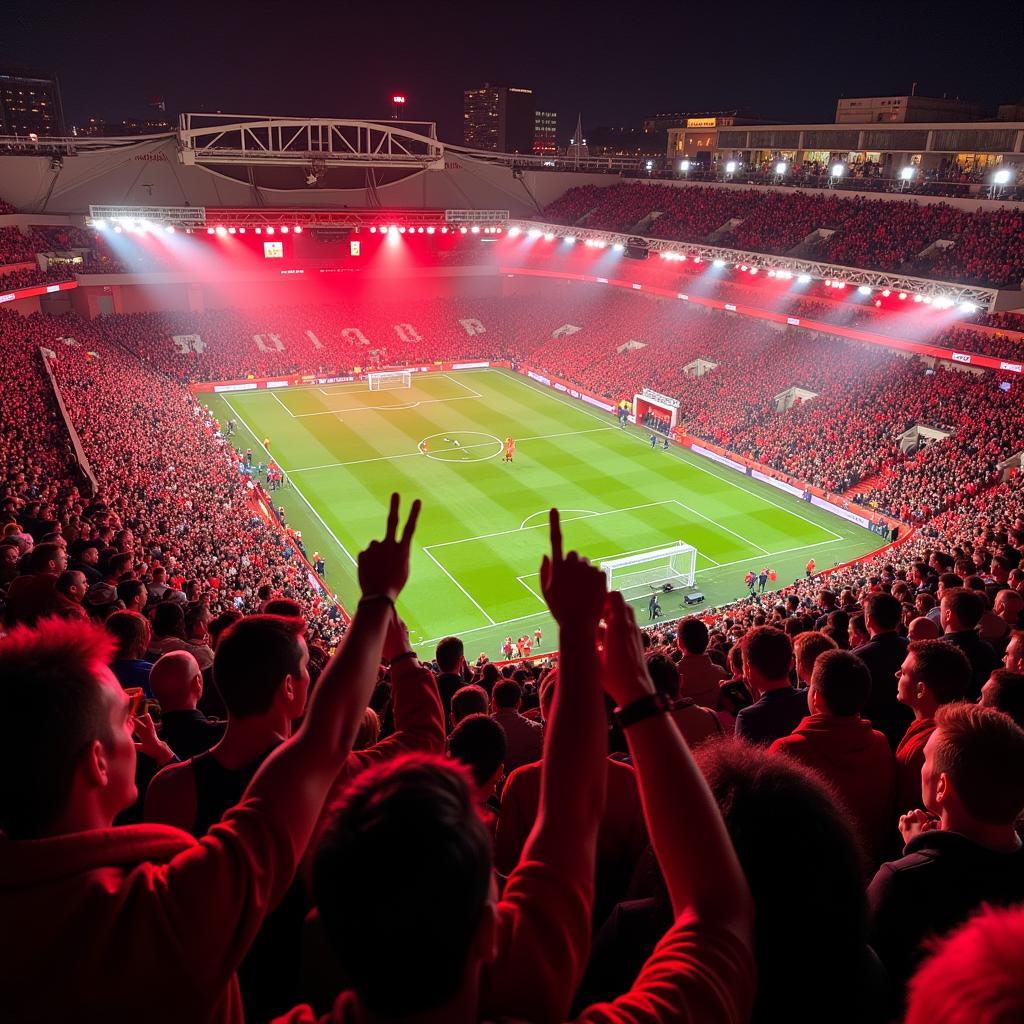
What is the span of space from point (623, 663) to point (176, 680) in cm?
367

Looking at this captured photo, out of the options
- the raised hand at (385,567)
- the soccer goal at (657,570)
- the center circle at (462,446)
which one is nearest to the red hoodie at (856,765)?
the raised hand at (385,567)

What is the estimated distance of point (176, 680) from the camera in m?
4.99

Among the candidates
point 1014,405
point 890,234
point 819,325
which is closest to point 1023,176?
point 890,234

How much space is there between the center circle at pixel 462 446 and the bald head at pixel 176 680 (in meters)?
34.1

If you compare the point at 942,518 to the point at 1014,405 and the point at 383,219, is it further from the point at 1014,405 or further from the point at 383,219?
the point at 383,219

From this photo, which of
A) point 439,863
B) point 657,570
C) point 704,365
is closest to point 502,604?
point 657,570

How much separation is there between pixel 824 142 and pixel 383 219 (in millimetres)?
37449

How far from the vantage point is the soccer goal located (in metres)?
27.3

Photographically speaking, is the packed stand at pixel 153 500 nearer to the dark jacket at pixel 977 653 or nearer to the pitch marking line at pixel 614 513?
the pitch marking line at pixel 614 513

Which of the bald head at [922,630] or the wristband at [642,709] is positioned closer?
the wristband at [642,709]

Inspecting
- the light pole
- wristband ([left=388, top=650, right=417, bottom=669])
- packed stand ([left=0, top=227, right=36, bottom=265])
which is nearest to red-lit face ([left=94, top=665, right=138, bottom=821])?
wristband ([left=388, top=650, right=417, bottom=669])

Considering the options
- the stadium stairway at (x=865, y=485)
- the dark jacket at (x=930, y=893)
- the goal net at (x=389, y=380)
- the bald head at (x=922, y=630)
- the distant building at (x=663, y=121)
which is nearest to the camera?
the dark jacket at (x=930, y=893)

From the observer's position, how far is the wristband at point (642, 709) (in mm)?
2113

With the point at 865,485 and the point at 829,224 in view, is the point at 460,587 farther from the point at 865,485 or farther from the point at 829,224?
the point at 829,224
